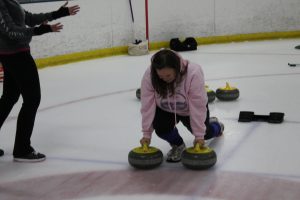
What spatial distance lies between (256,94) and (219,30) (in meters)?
3.41

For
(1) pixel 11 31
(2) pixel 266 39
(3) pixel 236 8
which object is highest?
(1) pixel 11 31

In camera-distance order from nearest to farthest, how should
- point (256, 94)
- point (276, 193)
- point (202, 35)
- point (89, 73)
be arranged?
point (276, 193) < point (256, 94) < point (89, 73) < point (202, 35)

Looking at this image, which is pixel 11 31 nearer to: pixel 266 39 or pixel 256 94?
pixel 256 94

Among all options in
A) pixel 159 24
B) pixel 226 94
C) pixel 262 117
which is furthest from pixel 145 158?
pixel 159 24

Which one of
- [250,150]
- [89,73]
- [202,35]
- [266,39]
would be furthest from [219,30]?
[250,150]

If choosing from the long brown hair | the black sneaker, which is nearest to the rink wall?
the black sneaker

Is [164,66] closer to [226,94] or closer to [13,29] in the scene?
[13,29]

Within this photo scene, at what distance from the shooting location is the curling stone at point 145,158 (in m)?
2.46

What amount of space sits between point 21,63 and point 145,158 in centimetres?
76

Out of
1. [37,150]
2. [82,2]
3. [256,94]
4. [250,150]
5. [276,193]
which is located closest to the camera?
[276,193]

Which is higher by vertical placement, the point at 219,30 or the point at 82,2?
the point at 82,2

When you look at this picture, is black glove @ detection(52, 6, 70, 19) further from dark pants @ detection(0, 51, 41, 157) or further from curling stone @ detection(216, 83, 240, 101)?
curling stone @ detection(216, 83, 240, 101)

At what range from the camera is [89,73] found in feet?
17.6

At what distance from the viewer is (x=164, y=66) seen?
2.22 metres
